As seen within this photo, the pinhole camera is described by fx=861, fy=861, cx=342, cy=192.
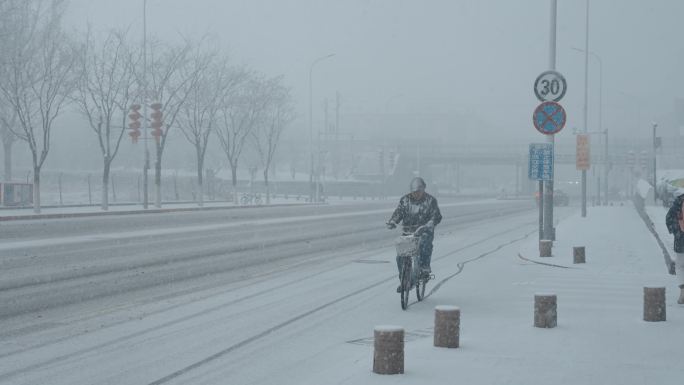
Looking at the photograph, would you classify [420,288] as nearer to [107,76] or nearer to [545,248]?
[545,248]

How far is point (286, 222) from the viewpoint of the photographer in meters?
35.5

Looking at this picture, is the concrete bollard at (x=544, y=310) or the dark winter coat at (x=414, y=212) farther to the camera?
the dark winter coat at (x=414, y=212)

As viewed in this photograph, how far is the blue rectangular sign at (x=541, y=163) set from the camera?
20.7 metres

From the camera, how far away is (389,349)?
7633mm

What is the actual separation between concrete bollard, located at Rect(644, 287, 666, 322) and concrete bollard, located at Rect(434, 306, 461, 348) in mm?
3165

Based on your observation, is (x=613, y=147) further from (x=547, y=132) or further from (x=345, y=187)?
(x=547, y=132)

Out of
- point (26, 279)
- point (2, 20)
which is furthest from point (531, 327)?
point (2, 20)

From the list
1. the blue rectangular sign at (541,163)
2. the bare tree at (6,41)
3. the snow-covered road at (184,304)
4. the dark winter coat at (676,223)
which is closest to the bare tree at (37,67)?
the bare tree at (6,41)

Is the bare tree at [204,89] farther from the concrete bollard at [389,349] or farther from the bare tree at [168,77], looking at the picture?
the concrete bollard at [389,349]

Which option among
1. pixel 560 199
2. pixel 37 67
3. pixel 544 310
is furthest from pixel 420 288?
pixel 560 199

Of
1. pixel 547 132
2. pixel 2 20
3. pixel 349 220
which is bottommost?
pixel 349 220

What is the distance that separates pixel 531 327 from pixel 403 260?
7.57 ft

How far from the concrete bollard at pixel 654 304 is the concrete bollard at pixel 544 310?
1.34m

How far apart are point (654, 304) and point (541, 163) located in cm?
1024
